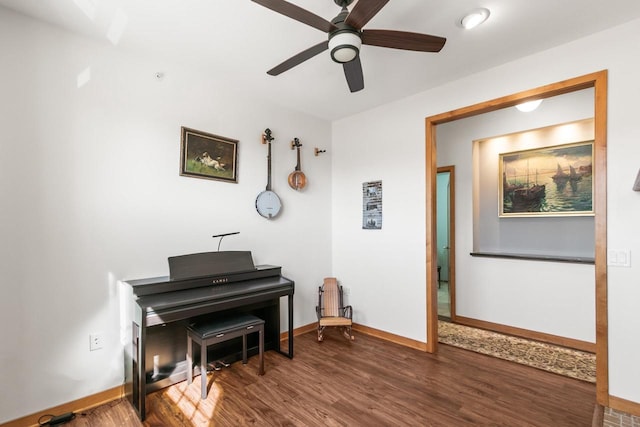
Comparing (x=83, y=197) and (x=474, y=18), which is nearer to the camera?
(x=474, y=18)

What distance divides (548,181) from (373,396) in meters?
3.24

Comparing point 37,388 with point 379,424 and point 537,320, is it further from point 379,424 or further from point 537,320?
point 537,320

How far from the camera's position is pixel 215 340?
2.39 meters

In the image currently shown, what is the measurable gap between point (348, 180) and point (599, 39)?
262cm

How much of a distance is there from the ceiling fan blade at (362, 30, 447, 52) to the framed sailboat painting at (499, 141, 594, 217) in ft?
8.92

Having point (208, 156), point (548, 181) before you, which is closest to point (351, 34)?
point (208, 156)

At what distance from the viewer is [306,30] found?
7.13 feet

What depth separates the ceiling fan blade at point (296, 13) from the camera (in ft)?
4.94

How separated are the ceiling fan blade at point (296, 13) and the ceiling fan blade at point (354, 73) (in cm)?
26

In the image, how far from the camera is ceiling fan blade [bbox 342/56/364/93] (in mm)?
1928

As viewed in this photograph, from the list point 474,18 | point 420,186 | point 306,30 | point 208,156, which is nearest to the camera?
point 474,18

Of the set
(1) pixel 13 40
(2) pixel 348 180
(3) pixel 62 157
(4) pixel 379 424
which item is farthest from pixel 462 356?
(1) pixel 13 40

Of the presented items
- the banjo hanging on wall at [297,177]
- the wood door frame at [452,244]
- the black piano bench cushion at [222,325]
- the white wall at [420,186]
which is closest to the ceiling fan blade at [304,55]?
the banjo hanging on wall at [297,177]

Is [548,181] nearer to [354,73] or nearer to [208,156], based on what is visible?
[354,73]
